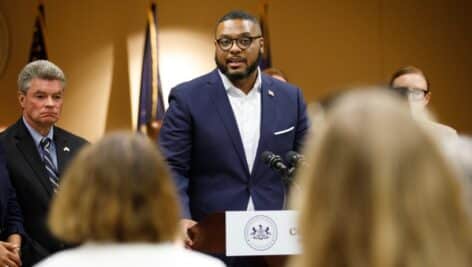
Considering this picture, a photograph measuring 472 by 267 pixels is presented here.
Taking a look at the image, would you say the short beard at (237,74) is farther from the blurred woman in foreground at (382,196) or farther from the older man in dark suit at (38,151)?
the blurred woman in foreground at (382,196)

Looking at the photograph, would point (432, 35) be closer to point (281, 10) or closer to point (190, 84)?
point (281, 10)

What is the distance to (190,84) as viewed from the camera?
16.0 ft

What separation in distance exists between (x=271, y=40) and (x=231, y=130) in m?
4.89

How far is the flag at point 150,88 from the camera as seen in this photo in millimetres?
8664

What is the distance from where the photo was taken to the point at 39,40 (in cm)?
870

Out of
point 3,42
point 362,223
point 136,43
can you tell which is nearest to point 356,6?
point 136,43

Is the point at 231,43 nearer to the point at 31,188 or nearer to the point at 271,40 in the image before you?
the point at 31,188

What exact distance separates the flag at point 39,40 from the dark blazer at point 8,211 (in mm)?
3867

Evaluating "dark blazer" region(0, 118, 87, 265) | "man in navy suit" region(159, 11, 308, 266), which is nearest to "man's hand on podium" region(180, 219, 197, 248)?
"man in navy suit" region(159, 11, 308, 266)

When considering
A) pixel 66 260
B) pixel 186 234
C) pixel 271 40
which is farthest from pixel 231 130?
pixel 271 40

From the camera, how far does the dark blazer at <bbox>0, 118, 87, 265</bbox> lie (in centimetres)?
488

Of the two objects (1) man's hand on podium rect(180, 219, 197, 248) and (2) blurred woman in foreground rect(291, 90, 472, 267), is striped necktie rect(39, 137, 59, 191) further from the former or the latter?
(2) blurred woman in foreground rect(291, 90, 472, 267)

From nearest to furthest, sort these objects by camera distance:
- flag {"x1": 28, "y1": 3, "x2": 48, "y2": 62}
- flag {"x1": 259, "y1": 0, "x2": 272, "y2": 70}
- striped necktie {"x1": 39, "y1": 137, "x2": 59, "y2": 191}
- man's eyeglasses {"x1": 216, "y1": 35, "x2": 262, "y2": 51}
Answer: man's eyeglasses {"x1": 216, "y1": 35, "x2": 262, "y2": 51} → striped necktie {"x1": 39, "y1": 137, "x2": 59, "y2": 191} → flag {"x1": 28, "y1": 3, "x2": 48, "y2": 62} → flag {"x1": 259, "y1": 0, "x2": 272, "y2": 70}

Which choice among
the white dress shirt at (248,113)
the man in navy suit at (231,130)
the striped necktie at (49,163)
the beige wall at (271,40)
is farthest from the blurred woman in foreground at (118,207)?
the beige wall at (271,40)
